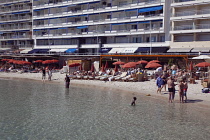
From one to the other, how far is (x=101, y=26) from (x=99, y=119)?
4730cm

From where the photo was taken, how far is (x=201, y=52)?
45.5 metres

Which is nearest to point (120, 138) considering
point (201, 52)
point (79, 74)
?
point (79, 74)

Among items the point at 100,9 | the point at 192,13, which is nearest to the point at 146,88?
the point at 192,13

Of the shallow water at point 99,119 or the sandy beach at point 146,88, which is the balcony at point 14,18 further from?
the shallow water at point 99,119

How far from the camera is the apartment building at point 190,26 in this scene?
46.8m

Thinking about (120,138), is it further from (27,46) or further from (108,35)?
(27,46)

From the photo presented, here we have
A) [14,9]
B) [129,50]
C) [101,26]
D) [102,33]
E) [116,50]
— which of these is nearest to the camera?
[129,50]

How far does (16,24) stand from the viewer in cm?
8231

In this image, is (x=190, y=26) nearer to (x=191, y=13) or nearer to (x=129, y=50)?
(x=191, y=13)

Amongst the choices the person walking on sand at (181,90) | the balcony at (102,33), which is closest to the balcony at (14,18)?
the balcony at (102,33)

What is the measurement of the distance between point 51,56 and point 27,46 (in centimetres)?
2052

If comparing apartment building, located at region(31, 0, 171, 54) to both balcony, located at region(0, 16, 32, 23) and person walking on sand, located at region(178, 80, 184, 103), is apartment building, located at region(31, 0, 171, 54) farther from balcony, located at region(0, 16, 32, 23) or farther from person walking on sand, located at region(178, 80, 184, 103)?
person walking on sand, located at region(178, 80, 184, 103)

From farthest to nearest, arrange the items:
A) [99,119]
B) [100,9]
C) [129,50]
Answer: [100,9] < [129,50] < [99,119]

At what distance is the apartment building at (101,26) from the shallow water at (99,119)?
30.8 metres
